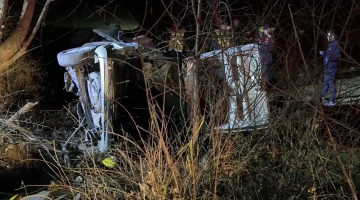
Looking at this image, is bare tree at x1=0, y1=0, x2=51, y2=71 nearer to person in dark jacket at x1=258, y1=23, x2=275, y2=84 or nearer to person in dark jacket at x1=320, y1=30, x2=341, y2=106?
person in dark jacket at x1=258, y1=23, x2=275, y2=84

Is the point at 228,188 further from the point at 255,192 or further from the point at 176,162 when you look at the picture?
the point at 176,162

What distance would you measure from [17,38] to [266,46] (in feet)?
20.3

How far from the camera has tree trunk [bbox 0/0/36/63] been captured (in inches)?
404

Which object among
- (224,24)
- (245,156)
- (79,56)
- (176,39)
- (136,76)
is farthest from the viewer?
(136,76)

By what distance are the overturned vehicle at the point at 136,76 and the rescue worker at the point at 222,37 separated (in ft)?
0.37

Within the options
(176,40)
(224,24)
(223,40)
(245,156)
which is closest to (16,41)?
(176,40)

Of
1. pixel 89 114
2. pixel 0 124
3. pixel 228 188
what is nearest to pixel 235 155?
pixel 228 188

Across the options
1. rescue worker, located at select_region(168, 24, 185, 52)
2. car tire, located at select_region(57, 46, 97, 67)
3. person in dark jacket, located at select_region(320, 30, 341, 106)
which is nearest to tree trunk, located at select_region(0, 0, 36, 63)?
car tire, located at select_region(57, 46, 97, 67)

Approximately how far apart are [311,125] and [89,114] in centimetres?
400

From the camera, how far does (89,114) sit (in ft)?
26.4

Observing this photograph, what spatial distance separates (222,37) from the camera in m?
5.66

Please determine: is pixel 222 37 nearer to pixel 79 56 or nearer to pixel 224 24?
pixel 224 24

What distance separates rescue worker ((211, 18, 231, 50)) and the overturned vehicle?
114 millimetres

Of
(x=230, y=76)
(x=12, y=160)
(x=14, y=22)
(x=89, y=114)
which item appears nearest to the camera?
(x=230, y=76)
